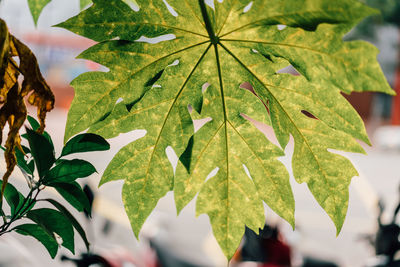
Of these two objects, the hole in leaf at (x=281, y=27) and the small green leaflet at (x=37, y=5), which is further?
the small green leaflet at (x=37, y=5)

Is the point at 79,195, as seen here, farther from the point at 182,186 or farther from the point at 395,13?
the point at 395,13

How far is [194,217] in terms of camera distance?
9.03 ft

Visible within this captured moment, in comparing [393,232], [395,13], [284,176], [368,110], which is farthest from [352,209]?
[368,110]

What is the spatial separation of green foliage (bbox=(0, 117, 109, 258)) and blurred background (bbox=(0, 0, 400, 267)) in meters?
0.07

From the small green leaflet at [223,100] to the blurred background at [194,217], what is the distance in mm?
44

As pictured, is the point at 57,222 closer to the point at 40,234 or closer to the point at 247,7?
the point at 40,234

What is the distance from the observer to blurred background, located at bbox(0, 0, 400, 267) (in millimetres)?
1131

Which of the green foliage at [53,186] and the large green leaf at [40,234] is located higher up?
the green foliage at [53,186]

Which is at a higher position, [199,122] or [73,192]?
[199,122]

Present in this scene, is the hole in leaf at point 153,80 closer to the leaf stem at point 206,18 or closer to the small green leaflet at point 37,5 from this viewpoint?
the leaf stem at point 206,18

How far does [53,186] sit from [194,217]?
7.81 ft

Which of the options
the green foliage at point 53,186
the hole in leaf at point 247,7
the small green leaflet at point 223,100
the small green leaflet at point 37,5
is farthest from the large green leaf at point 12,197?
the hole in leaf at point 247,7

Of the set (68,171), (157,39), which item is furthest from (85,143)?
(157,39)

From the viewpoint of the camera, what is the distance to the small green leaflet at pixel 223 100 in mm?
380
